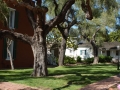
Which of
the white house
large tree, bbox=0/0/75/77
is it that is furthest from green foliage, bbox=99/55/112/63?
large tree, bbox=0/0/75/77

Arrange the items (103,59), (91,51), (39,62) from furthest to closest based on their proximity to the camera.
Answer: (91,51), (103,59), (39,62)

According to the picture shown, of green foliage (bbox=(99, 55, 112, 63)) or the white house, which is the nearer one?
green foliage (bbox=(99, 55, 112, 63))

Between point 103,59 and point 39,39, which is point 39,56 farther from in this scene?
point 103,59

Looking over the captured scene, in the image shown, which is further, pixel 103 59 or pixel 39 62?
pixel 103 59

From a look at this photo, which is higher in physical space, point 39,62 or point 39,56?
point 39,56

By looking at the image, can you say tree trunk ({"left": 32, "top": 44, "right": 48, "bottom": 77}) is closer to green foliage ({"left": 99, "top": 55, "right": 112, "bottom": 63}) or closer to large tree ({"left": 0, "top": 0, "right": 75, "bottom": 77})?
large tree ({"left": 0, "top": 0, "right": 75, "bottom": 77})

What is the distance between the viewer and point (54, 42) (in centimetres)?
3047

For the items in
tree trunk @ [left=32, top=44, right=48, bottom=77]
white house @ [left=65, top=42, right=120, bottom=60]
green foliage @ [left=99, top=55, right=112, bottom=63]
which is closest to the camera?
tree trunk @ [left=32, top=44, right=48, bottom=77]

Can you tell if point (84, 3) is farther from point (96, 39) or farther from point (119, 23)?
point (96, 39)

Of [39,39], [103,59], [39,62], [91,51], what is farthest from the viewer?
[91,51]

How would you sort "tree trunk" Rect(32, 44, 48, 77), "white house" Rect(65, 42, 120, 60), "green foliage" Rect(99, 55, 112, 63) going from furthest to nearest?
1. "white house" Rect(65, 42, 120, 60)
2. "green foliage" Rect(99, 55, 112, 63)
3. "tree trunk" Rect(32, 44, 48, 77)

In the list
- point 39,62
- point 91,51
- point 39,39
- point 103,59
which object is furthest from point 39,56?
point 91,51

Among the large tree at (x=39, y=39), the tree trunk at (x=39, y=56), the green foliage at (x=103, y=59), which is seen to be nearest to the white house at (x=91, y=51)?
the green foliage at (x=103, y=59)

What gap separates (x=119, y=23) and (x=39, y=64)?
19.4m
